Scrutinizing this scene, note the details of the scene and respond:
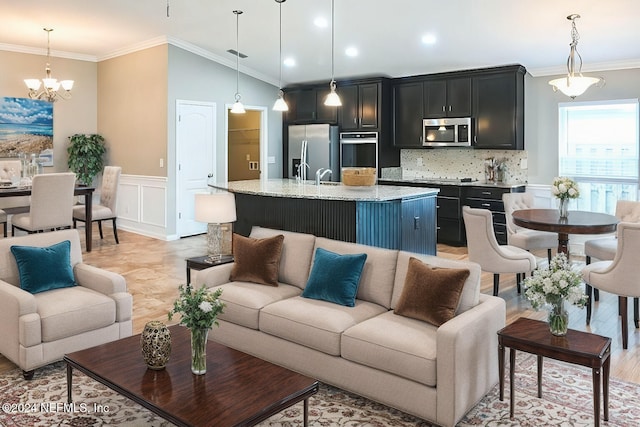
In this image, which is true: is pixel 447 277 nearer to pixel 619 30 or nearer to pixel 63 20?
pixel 619 30

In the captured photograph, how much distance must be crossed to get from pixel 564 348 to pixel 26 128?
27.7 feet

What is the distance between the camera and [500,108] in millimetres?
7395

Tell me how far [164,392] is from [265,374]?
1.53 ft

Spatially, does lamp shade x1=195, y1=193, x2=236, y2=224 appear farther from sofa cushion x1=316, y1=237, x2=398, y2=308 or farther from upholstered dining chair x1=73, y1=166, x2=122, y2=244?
upholstered dining chair x1=73, y1=166, x2=122, y2=244

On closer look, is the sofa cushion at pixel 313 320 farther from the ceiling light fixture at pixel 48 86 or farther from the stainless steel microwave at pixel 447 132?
the ceiling light fixture at pixel 48 86

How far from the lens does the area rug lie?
281 centimetres

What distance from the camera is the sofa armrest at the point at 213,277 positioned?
156 inches

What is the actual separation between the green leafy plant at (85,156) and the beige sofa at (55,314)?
208 inches

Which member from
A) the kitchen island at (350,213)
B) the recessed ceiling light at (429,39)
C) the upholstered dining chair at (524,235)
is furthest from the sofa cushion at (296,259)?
the recessed ceiling light at (429,39)

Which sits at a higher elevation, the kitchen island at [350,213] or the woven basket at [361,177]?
the woven basket at [361,177]

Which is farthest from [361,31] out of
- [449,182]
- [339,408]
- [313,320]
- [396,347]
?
[339,408]

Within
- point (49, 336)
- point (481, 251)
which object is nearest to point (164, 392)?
point (49, 336)

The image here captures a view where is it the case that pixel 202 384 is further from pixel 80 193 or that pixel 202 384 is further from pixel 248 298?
pixel 80 193

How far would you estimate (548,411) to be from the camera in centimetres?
293
